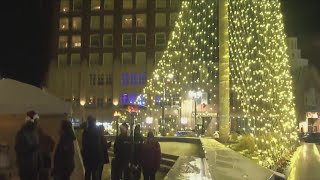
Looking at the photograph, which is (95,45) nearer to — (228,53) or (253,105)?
(228,53)

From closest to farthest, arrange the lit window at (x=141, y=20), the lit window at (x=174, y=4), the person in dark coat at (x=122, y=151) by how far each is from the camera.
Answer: the person in dark coat at (x=122, y=151) < the lit window at (x=174, y=4) < the lit window at (x=141, y=20)

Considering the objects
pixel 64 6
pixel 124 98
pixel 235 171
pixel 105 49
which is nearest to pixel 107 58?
pixel 105 49

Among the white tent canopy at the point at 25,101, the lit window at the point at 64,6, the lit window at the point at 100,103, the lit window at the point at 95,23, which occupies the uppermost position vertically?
the lit window at the point at 64,6

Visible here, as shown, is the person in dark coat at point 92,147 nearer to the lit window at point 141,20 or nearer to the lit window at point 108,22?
the lit window at point 141,20

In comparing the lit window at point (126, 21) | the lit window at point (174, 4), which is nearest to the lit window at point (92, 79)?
the lit window at point (126, 21)

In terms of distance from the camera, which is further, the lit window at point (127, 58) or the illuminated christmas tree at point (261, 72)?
the lit window at point (127, 58)

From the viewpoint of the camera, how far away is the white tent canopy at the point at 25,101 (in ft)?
40.7

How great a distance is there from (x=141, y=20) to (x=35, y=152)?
258 feet

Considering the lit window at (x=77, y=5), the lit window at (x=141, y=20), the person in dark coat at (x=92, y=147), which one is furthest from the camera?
the lit window at (x=77, y=5)

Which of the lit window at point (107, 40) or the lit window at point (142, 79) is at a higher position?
the lit window at point (107, 40)

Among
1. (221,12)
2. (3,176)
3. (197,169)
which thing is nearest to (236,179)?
(197,169)

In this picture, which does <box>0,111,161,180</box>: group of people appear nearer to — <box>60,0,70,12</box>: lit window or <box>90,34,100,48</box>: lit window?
<box>90,34,100,48</box>: lit window

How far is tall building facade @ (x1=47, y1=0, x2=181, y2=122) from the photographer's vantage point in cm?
8731

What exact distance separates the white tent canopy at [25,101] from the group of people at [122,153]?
5.00 feet
